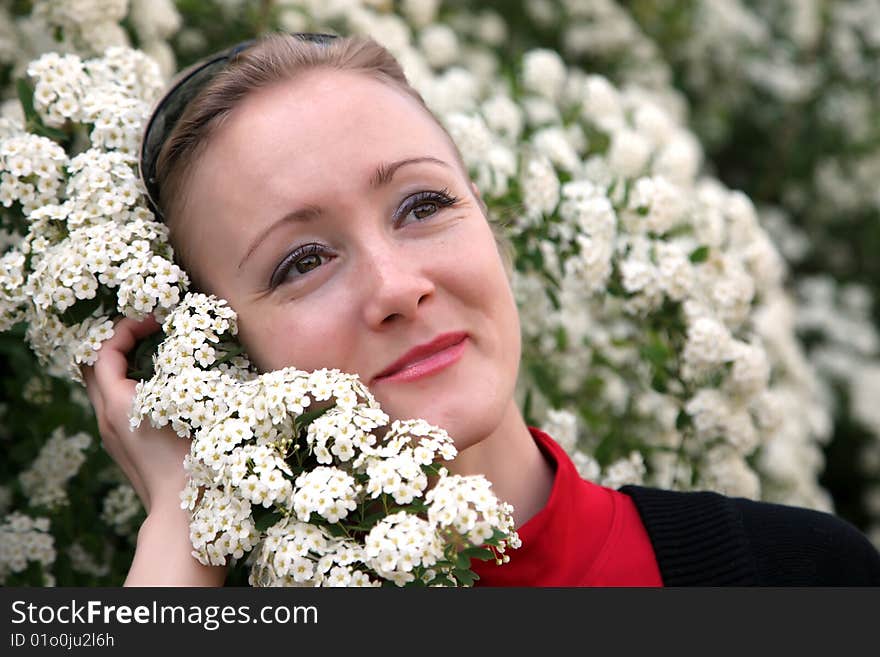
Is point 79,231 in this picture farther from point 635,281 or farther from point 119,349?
point 635,281

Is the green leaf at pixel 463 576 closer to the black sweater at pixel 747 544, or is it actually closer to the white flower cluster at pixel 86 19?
the black sweater at pixel 747 544

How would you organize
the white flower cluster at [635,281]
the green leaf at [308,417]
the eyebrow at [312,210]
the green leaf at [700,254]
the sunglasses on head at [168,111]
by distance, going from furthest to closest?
1. the green leaf at [700,254]
2. the white flower cluster at [635,281]
3. the sunglasses on head at [168,111]
4. the eyebrow at [312,210]
5. the green leaf at [308,417]

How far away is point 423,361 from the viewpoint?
5.32ft

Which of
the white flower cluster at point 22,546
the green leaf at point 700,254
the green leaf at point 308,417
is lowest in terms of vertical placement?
the white flower cluster at point 22,546

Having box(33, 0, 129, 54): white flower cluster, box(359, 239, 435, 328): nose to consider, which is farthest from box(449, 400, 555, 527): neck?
box(33, 0, 129, 54): white flower cluster

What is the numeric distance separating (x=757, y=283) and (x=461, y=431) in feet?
5.27

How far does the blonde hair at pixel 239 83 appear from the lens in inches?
70.4

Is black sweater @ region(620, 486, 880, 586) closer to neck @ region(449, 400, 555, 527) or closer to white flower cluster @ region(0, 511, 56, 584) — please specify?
neck @ region(449, 400, 555, 527)

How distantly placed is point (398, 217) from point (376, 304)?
20 cm

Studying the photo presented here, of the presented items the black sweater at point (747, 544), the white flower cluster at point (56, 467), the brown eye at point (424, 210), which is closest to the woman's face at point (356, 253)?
the brown eye at point (424, 210)

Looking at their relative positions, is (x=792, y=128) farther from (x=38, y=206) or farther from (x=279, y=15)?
(x=38, y=206)

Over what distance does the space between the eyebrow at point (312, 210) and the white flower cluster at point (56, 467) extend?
809mm

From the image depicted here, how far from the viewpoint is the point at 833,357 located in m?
4.66

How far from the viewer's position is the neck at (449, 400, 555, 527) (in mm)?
1775
